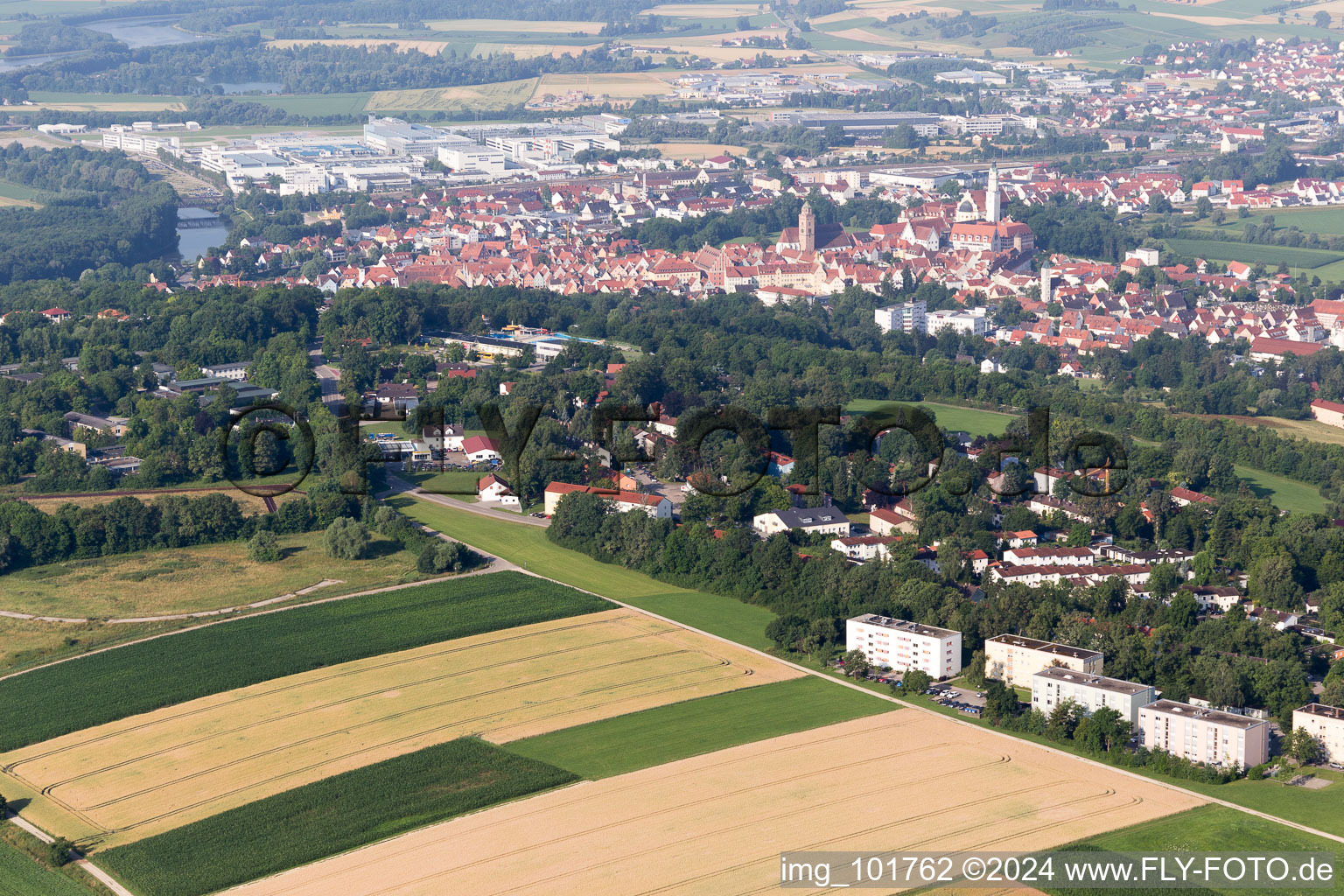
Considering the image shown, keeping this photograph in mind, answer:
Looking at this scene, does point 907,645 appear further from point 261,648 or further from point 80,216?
point 80,216

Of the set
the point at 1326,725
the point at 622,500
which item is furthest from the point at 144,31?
the point at 1326,725

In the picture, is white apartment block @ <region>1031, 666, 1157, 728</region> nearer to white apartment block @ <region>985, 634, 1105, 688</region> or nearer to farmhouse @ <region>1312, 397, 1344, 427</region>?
white apartment block @ <region>985, 634, 1105, 688</region>

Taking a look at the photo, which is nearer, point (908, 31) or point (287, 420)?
point (287, 420)

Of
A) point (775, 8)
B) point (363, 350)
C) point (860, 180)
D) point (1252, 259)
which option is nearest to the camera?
point (363, 350)

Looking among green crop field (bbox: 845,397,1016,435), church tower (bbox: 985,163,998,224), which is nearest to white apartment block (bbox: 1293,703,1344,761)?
green crop field (bbox: 845,397,1016,435)

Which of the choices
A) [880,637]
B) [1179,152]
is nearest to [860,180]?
[1179,152]

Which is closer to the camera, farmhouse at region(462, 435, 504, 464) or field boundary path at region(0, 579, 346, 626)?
field boundary path at region(0, 579, 346, 626)

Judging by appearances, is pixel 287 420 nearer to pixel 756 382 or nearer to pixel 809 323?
pixel 756 382
